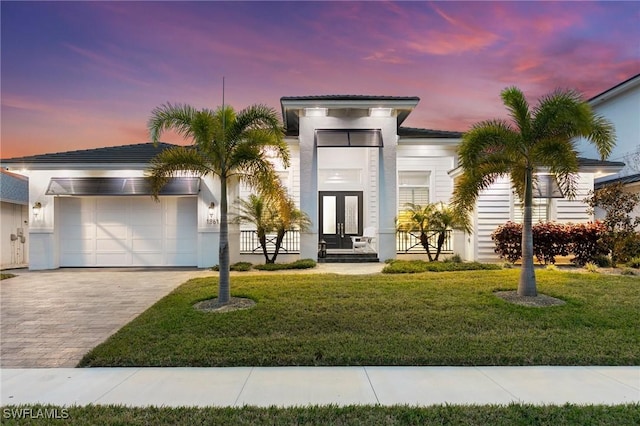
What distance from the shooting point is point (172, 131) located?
25.4ft

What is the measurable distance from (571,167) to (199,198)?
11.3 m

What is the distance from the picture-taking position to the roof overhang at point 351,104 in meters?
13.2

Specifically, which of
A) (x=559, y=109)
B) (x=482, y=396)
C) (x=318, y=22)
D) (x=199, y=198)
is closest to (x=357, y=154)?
(x=318, y=22)

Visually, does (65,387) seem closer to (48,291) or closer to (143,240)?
(48,291)

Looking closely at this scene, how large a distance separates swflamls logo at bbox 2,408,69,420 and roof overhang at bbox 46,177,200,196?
9.64m

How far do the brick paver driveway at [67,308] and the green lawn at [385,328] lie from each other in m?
0.58

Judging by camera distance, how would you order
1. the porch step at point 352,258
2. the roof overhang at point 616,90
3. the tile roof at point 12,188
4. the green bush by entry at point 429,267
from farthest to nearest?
the roof overhang at point 616,90
the tile roof at point 12,188
the porch step at point 352,258
the green bush by entry at point 429,267

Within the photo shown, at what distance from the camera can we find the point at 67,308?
7723mm

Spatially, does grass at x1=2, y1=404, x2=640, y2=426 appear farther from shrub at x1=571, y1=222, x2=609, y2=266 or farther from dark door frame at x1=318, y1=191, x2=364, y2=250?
dark door frame at x1=318, y1=191, x2=364, y2=250

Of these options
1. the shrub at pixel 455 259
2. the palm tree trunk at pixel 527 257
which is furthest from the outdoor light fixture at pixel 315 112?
the palm tree trunk at pixel 527 257

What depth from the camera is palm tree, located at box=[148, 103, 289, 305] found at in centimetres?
749

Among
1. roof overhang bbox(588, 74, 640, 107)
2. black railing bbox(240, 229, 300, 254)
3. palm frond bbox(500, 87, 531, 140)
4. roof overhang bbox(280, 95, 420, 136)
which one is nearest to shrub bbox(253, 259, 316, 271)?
black railing bbox(240, 229, 300, 254)

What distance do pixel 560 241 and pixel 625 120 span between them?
9.48 metres

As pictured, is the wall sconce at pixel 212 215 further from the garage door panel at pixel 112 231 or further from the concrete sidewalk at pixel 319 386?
the concrete sidewalk at pixel 319 386
